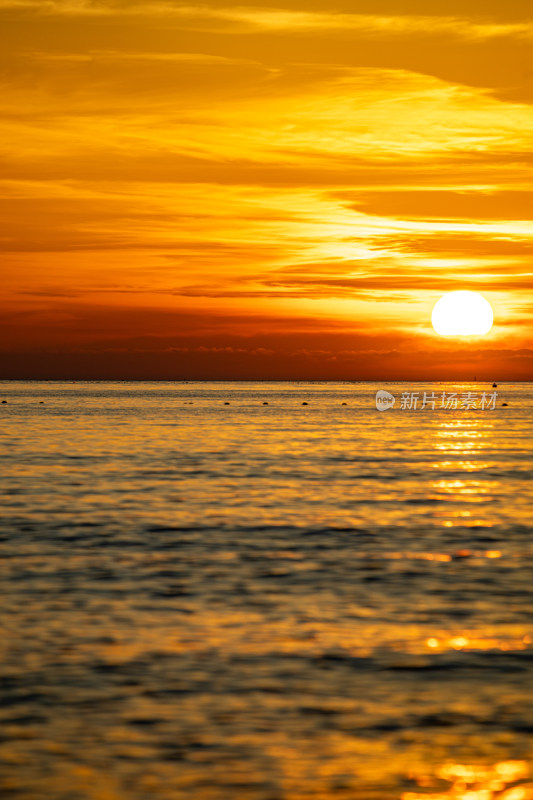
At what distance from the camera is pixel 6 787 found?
10211mm

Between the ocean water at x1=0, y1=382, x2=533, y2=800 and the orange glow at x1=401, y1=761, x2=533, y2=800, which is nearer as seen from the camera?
the orange glow at x1=401, y1=761, x2=533, y2=800

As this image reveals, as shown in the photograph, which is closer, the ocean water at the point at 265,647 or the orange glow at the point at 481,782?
the orange glow at the point at 481,782

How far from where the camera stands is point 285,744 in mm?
11516

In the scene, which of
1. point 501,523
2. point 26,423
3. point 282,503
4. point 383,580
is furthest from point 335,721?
point 26,423

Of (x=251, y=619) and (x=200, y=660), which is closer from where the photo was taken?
(x=200, y=660)

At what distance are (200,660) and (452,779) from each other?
18.0 ft

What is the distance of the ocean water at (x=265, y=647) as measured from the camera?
10.8 meters

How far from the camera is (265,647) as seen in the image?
15.8 m

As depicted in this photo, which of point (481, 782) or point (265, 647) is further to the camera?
point (265, 647)

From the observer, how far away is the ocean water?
1076 cm

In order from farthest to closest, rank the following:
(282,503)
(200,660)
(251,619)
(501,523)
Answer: (282,503) < (501,523) < (251,619) < (200,660)

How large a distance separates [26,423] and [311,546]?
78664 millimetres

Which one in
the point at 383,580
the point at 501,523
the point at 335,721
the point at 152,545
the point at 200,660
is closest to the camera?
the point at 335,721

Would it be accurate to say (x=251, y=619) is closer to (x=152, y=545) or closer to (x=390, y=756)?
(x=390, y=756)
